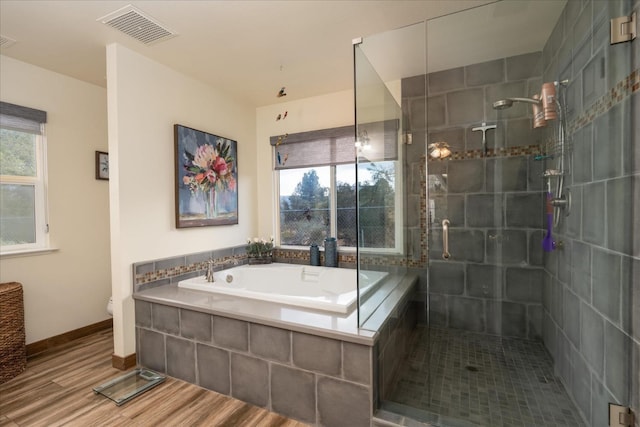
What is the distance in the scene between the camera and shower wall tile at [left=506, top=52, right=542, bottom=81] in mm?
1808

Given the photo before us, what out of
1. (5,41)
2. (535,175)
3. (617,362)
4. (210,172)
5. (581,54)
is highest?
(5,41)

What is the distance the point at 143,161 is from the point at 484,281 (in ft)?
9.16

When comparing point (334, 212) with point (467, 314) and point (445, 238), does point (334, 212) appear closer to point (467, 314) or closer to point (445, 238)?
point (445, 238)

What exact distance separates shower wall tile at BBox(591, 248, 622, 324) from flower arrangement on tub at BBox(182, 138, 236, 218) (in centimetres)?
297

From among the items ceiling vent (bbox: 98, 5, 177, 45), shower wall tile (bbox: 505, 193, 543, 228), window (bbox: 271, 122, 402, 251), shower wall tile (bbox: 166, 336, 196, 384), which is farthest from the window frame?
ceiling vent (bbox: 98, 5, 177, 45)

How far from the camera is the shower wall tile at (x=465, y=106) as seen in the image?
2.17 meters

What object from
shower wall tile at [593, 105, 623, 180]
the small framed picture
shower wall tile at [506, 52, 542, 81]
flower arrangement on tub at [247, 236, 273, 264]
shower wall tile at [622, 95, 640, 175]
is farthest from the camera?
flower arrangement on tub at [247, 236, 273, 264]

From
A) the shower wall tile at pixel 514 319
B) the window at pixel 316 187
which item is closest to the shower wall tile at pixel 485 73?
the window at pixel 316 187

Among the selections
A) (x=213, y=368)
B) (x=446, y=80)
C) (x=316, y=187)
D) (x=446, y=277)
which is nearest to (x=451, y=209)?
(x=446, y=277)

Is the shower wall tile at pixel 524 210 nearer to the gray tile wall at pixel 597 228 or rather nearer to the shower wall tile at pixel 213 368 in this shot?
the gray tile wall at pixel 597 228

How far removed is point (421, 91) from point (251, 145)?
2.08 m

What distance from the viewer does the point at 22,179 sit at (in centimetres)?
265

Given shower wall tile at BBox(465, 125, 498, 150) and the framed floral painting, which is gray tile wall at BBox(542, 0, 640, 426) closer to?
shower wall tile at BBox(465, 125, 498, 150)

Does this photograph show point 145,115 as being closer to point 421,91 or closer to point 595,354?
point 421,91
